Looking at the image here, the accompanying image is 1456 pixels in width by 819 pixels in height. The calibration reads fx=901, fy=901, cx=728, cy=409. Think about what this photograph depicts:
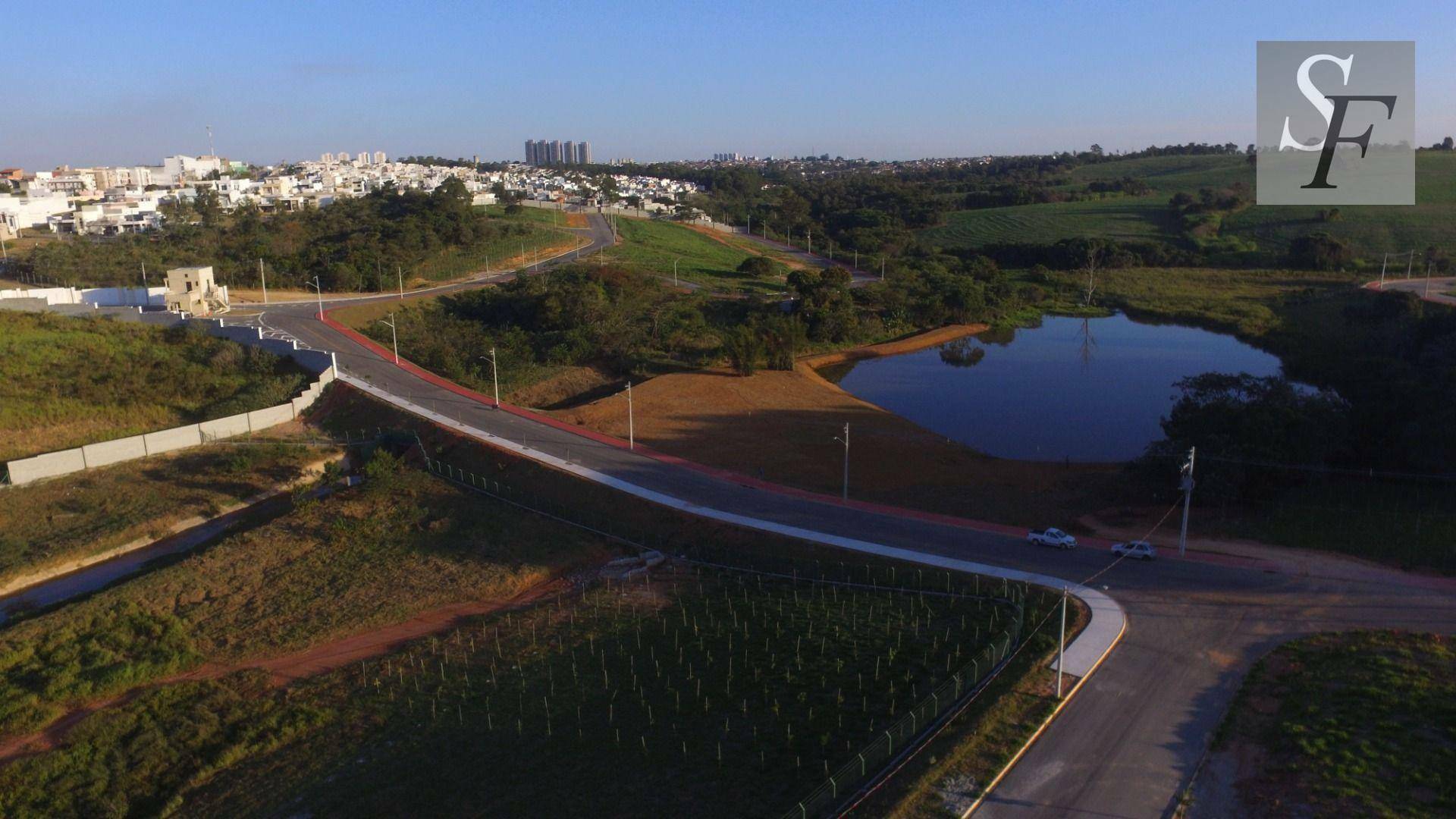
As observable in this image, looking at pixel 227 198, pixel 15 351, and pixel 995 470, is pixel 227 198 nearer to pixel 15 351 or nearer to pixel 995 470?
pixel 15 351

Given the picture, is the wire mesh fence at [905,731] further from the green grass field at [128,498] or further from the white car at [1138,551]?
the green grass field at [128,498]

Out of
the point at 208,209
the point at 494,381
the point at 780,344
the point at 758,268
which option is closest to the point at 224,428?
the point at 494,381

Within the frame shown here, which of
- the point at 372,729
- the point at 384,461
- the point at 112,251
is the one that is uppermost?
the point at 112,251

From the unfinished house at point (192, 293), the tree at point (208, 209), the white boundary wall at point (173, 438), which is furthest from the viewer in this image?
the tree at point (208, 209)

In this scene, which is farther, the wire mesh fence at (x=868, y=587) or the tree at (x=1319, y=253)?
the tree at (x=1319, y=253)

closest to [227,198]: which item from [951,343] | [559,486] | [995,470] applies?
[951,343]

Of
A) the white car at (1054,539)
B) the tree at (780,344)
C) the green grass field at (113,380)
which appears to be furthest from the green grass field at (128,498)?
the white car at (1054,539)

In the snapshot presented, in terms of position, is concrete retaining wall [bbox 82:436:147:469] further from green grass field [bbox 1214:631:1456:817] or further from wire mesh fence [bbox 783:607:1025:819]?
green grass field [bbox 1214:631:1456:817]

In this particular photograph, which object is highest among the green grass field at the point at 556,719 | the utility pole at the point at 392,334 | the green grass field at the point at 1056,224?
the green grass field at the point at 1056,224
